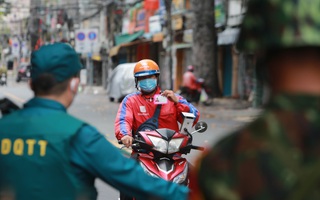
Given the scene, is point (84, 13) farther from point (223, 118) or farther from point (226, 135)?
point (226, 135)

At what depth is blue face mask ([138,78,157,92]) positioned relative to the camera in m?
6.52

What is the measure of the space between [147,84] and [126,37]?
160ft

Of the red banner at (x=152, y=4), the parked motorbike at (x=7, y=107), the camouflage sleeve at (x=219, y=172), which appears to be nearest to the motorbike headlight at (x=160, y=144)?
the parked motorbike at (x=7, y=107)

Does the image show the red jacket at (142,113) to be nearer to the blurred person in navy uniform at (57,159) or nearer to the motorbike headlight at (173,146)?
the motorbike headlight at (173,146)

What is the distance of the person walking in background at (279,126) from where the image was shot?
1767 millimetres

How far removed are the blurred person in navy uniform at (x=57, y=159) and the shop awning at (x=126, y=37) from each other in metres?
48.8

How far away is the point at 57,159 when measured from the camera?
2.78 metres

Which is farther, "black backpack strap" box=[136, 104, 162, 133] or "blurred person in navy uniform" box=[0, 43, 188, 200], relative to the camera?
"black backpack strap" box=[136, 104, 162, 133]

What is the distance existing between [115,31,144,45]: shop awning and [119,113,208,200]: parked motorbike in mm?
45856

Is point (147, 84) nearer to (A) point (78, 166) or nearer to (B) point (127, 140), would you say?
(B) point (127, 140)

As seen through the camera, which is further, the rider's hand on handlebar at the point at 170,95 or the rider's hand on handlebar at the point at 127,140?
the rider's hand on handlebar at the point at 170,95

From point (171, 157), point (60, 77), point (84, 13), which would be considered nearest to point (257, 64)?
point (60, 77)

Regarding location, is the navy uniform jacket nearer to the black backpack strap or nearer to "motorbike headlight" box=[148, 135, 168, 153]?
"motorbike headlight" box=[148, 135, 168, 153]

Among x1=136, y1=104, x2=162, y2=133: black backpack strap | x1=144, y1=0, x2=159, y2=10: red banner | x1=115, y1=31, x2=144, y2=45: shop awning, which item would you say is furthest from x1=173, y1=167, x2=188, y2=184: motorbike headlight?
x1=115, y1=31, x2=144, y2=45: shop awning
